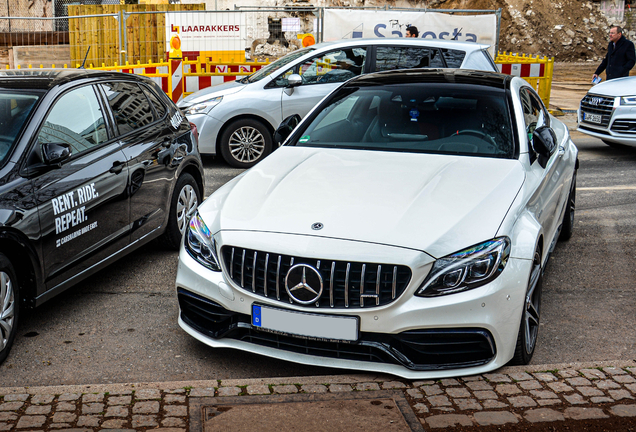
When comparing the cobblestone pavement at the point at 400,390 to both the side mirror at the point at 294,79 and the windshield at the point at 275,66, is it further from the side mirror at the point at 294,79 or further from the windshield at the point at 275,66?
the windshield at the point at 275,66

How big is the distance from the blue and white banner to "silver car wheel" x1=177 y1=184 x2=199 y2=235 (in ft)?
30.5

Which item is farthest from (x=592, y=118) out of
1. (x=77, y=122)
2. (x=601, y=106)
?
(x=77, y=122)

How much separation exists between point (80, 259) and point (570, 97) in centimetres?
1690

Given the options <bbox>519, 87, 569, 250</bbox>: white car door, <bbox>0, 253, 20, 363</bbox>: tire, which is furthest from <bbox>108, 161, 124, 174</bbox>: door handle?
<bbox>519, 87, 569, 250</bbox>: white car door

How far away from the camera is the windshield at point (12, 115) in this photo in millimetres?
4434

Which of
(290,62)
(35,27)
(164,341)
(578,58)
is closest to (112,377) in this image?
(164,341)

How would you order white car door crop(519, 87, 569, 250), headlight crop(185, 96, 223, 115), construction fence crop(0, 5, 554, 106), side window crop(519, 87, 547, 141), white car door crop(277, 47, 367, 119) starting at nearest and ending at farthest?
white car door crop(519, 87, 569, 250) → side window crop(519, 87, 547, 141) → headlight crop(185, 96, 223, 115) → white car door crop(277, 47, 367, 119) → construction fence crop(0, 5, 554, 106)

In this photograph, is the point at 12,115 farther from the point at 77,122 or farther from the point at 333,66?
the point at 333,66

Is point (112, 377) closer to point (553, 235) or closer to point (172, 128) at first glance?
point (172, 128)

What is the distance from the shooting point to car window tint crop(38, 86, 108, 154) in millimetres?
4707

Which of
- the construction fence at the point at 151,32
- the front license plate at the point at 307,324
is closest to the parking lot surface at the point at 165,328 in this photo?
the front license plate at the point at 307,324

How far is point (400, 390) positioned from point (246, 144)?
677 centimetres

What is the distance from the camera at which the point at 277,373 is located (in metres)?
4.06

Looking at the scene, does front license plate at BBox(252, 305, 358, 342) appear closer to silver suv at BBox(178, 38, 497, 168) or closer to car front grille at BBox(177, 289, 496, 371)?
car front grille at BBox(177, 289, 496, 371)
